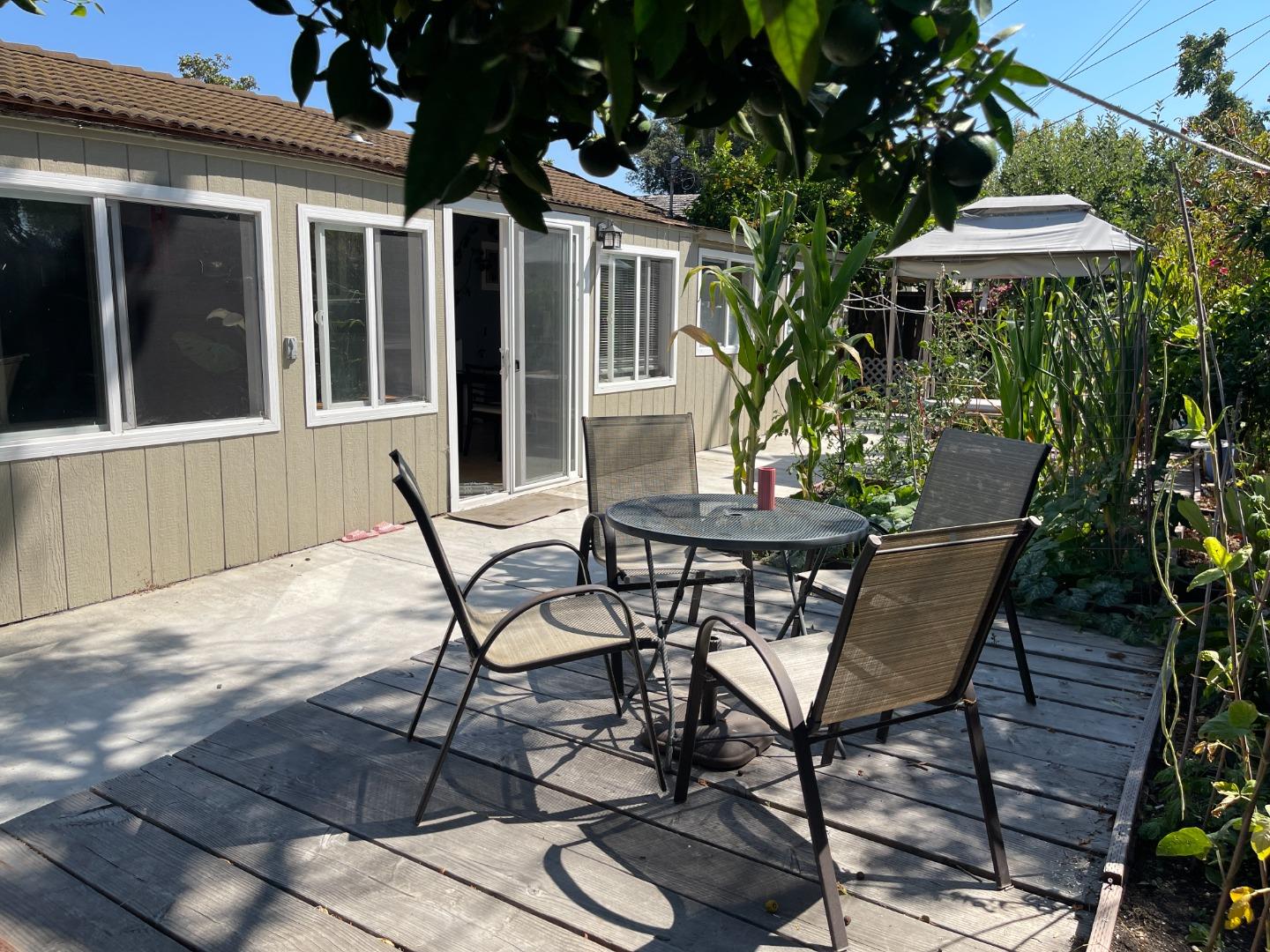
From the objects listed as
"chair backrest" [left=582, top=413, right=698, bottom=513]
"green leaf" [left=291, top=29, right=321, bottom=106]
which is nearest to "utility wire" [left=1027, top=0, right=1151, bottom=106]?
"chair backrest" [left=582, top=413, right=698, bottom=513]

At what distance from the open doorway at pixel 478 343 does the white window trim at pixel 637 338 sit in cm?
93

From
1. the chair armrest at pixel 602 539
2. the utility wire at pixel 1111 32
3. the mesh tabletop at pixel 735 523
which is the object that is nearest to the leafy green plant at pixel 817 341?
the mesh tabletop at pixel 735 523

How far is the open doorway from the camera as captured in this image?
28.5 ft

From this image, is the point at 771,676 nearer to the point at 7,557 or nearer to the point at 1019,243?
the point at 7,557

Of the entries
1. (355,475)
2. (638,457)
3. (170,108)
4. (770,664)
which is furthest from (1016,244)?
(770,664)

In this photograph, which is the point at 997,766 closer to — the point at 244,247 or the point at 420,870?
the point at 420,870

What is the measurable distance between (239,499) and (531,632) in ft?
9.93

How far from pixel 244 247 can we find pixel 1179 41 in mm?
34443

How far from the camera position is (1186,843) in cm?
190

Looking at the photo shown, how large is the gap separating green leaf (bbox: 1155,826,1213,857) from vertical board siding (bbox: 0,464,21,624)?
14.9ft

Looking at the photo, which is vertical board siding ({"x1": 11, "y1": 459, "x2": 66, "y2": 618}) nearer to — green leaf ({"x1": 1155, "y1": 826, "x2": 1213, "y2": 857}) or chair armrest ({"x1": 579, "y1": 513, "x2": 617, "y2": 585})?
chair armrest ({"x1": 579, "y1": 513, "x2": 617, "y2": 585})

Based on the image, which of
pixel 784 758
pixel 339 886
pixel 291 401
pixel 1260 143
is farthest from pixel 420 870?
pixel 1260 143

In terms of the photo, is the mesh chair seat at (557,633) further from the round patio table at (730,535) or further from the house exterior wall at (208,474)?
the house exterior wall at (208,474)

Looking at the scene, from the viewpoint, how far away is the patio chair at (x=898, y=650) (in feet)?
6.82
